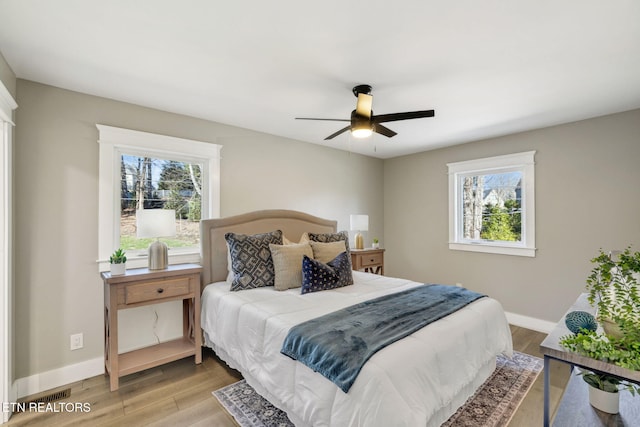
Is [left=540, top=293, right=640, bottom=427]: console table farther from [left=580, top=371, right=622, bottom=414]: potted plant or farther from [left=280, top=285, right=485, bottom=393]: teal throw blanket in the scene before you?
[left=280, top=285, right=485, bottom=393]: teal throw blanket

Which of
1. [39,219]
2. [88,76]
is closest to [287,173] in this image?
[88,76]

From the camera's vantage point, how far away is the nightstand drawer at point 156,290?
7.86 feet

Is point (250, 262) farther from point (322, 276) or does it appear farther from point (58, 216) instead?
point (58, 216)

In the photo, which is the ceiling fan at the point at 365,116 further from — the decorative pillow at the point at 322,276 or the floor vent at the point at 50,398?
the floor vent at the point at 50,398

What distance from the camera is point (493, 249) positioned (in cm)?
398

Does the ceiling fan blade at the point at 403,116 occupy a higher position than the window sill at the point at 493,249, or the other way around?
the ceiling fan blade at the point at 403,116

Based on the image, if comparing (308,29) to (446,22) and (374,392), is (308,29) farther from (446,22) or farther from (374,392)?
(374,392)

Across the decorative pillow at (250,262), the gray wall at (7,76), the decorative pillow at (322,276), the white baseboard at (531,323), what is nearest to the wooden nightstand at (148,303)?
the decorative pillow at (250,262)

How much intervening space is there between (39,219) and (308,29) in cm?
254

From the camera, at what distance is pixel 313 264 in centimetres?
271

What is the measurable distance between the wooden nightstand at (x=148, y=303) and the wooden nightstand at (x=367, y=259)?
2.12 metres

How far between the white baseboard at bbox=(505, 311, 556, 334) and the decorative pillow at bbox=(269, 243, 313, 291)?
9.60 ft

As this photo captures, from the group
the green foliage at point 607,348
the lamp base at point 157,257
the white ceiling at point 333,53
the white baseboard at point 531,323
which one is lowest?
the white baseboard at point 531,323

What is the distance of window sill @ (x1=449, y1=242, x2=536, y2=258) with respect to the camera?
367 centimetres
